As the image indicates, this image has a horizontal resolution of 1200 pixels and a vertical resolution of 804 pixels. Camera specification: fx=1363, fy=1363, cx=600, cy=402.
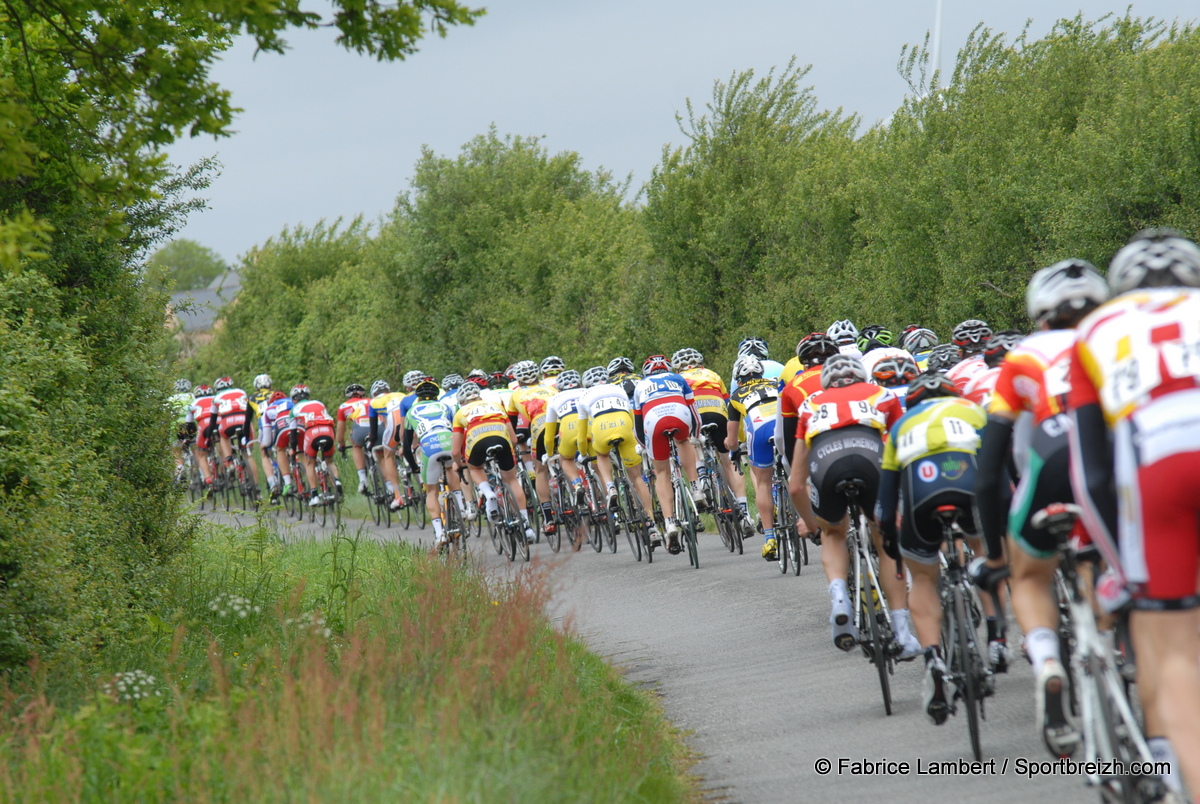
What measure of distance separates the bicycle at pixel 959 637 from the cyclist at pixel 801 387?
2.50m

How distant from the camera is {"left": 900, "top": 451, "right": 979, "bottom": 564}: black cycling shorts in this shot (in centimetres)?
708

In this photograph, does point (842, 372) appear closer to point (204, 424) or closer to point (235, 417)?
point (235, 417)

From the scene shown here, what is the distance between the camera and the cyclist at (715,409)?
15.9m

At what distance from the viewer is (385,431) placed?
22.5 m

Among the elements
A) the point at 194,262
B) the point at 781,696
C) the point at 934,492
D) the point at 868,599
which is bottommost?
the point at 781,696

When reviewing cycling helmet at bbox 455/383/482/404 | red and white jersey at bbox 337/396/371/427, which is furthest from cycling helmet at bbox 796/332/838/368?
red and white jersey at bbox 337/396/371/427

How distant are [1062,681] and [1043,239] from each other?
55.6 ft

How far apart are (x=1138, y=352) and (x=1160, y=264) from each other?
420mm

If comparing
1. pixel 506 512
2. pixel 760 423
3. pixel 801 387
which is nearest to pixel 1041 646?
pixel 801 387

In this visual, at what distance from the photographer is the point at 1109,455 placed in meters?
4.55

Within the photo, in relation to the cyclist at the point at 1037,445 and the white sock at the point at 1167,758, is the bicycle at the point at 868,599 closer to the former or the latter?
the cyclist at the point at 1037,445

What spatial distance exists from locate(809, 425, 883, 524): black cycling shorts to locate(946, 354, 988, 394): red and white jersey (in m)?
1.86

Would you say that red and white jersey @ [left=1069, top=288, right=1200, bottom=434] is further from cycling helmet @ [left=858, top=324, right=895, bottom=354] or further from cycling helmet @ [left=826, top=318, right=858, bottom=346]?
cycling helmet @ [left=858, top=324, right=895, bottom=354]

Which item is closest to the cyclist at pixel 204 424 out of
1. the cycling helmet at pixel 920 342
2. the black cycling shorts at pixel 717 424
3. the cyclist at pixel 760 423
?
the black cycling shorts at pixel 717 424
